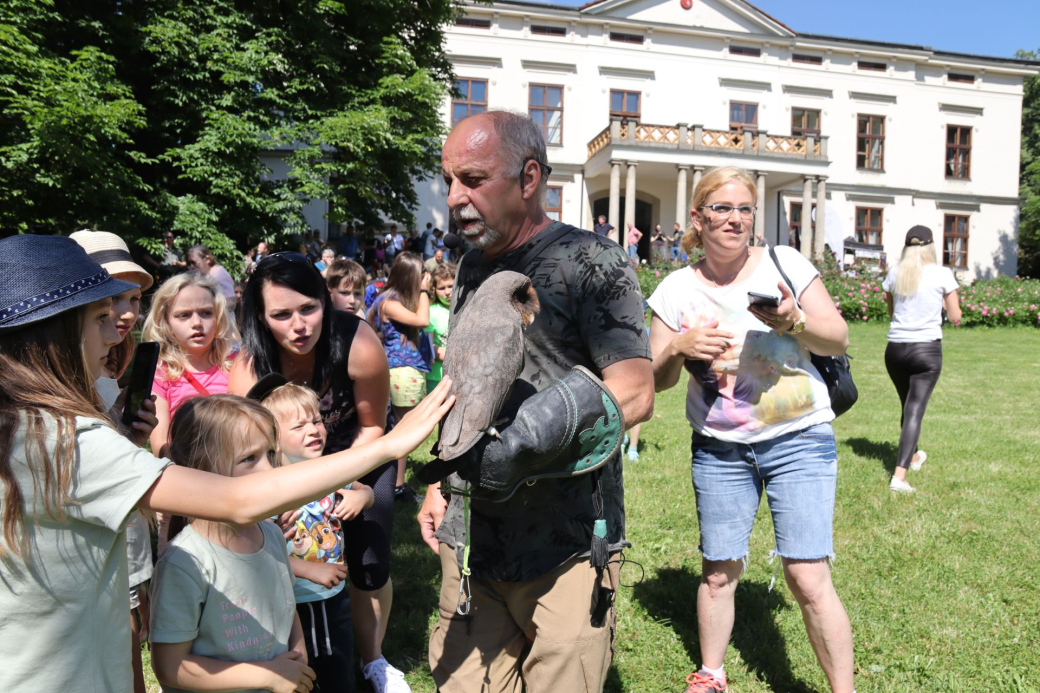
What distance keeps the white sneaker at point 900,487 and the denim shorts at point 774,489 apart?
3.58 m

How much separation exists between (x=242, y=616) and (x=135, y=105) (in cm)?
1449

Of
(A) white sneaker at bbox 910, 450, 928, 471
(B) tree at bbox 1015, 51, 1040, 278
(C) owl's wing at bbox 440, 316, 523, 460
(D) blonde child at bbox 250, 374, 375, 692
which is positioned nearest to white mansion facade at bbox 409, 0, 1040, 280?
(B) tree at bbox 1015, 51, 1040, 278

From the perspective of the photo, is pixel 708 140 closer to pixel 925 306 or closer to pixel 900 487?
pixel 925 306

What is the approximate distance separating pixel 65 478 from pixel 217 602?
730 mm

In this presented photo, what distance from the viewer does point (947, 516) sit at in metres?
5.45

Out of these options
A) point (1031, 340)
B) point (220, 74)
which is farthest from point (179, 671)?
point (1031, 340)

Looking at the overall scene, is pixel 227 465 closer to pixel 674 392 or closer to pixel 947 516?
pixel 947 516

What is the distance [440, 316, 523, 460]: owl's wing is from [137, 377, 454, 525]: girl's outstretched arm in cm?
3

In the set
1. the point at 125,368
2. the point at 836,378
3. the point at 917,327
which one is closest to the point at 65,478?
the point at 125,368

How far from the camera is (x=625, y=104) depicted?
33.0 m

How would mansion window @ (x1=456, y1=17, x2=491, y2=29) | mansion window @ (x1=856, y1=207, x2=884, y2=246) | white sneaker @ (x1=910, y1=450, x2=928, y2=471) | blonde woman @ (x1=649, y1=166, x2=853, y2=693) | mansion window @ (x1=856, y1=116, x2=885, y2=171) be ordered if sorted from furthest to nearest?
1. mansion window @ (x1=856, y1=116, x2=885, y2=171)
2. mansion window @ (x1=856, y1=207, x2=884, y2=246)
3. mansion window @ (x1=456, y1=17, x2=491, y2=29)
4. white sneaker @ (x1=910, y1=450, x2=928, y2=471)
5. blonde woman @ (x1=649, y1=166, x2=853, y2=693)

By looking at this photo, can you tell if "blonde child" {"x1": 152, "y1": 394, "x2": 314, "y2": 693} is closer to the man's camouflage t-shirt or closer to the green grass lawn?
the man's camouflage t-shirt

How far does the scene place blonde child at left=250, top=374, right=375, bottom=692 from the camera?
272 cm

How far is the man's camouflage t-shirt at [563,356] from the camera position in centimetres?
203
